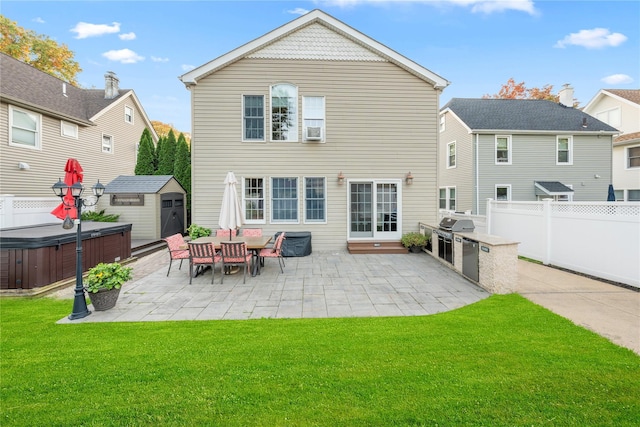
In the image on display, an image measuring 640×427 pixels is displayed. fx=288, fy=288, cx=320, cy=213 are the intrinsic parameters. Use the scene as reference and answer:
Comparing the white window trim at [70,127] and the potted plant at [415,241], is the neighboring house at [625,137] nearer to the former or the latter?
the potted plant at [415,241]

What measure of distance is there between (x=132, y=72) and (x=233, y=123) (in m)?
15.2

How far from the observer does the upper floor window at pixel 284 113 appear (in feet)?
35.0

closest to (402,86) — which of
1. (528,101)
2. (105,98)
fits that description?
(528,101)

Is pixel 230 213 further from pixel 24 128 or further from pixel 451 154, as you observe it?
pixel 451 154

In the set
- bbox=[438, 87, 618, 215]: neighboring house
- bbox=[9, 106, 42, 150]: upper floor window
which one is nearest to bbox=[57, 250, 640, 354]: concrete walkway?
bbox=[9, 106, 42, 150]: upper floor window

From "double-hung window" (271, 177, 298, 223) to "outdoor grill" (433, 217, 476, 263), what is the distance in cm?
504

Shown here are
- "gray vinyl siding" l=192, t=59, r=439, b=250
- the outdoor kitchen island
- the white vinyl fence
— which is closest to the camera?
the outdoor kitchen island

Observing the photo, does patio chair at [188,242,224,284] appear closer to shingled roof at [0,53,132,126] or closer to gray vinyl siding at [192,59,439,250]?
gray vinyl siding at [192,59,439,250]

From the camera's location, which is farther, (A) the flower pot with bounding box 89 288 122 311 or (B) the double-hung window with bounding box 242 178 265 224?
(B) the double-hung window with bounding box 242 178 265 224

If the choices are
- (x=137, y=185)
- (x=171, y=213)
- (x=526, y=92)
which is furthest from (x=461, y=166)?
(x=137, y=185)

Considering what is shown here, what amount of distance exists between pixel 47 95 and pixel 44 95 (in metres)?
0.31

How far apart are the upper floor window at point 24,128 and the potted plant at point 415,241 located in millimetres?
15316

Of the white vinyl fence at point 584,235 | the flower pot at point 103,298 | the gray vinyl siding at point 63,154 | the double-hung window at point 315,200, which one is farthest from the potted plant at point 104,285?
the white vinyl fence at point 584,235

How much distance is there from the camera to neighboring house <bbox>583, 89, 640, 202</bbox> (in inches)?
672
